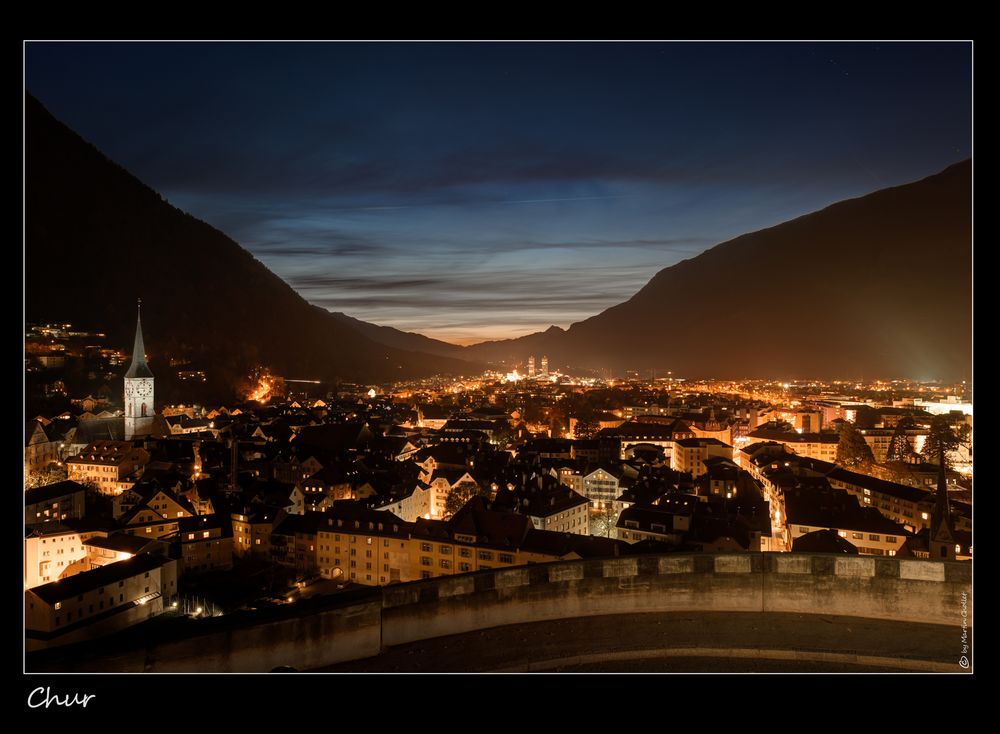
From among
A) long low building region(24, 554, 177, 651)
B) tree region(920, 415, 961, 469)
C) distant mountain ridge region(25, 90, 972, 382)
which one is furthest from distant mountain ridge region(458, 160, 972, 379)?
long low building region(24, 554, 177, 651)

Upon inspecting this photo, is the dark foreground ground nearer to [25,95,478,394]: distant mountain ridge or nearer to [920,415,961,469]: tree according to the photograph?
[920,415,961,469]: tree

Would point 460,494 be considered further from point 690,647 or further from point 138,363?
point 138,363

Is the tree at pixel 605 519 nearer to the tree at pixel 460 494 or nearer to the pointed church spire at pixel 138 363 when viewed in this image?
the tree at pixel 460 494

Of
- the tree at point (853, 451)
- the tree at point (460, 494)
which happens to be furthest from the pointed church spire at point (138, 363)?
the tree at point (853, 451)
